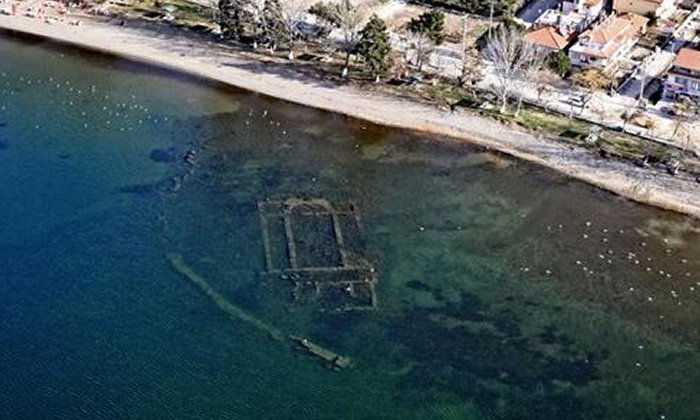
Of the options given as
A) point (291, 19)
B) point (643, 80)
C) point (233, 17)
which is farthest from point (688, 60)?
point (233, 17)

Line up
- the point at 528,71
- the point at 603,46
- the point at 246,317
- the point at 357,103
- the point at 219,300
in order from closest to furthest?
the point at 246,317
the point at 219,300
the point at 528,71
the point at 357,103
the point at 603,46

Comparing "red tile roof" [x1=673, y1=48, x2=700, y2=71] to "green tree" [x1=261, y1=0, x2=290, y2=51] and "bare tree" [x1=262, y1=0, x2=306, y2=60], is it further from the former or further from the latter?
"green tree" [x1=261, y1=0, x2=290, y2=51]

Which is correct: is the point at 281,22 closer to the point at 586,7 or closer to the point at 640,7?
the point at 586,7

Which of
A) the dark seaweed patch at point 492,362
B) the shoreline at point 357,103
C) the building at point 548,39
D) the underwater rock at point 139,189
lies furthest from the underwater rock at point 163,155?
the building at point 548,39

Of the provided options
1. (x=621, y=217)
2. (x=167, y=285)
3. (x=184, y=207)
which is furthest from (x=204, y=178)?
(x=621, y=217)

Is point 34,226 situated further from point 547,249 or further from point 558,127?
point 558,127
